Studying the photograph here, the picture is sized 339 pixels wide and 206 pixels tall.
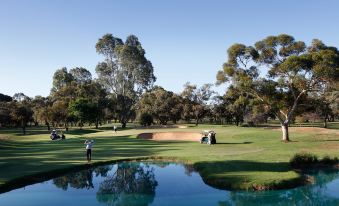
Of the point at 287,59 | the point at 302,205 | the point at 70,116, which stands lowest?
the point at 302,205

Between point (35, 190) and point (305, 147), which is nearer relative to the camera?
point (35, 190)

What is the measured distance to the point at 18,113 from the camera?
9381 centimetres

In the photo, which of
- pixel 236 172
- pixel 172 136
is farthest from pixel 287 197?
pixel 172 136

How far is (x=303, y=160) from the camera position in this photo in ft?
97.0

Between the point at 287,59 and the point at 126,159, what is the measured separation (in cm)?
2083

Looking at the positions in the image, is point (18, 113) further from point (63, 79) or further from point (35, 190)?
point (35, 190)

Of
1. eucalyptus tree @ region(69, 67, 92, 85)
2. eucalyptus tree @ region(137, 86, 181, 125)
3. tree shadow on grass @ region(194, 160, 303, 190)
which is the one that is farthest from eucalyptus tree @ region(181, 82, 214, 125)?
tree shadow on grass @ region(194, 160, 303, 190)

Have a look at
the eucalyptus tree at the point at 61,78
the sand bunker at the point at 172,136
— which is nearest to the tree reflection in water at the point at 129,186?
the sand bunker at the point at 172,136

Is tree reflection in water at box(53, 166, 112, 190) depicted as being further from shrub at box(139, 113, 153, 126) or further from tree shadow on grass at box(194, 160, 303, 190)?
shrub at box(139, 113, 153, 126)

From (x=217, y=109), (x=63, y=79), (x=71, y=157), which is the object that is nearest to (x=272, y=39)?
(x=71, y=157)

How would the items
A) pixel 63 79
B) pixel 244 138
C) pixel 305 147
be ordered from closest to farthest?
pixel 305 147 → pixel 244 138 → pixel 63 79

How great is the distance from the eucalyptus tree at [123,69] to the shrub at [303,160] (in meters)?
70.8

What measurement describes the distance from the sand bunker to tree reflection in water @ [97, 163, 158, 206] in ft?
77.9

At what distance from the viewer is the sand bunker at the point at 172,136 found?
181 feet
